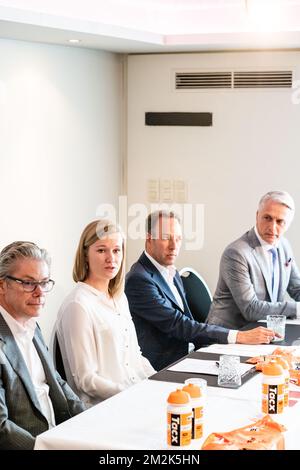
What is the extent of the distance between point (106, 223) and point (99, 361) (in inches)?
25.2

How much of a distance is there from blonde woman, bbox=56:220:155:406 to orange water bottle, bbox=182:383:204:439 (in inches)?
33.9

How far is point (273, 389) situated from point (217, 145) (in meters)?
3.85

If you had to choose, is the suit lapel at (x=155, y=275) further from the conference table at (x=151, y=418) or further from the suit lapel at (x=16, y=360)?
the suit lapel at (x=16, y=360)

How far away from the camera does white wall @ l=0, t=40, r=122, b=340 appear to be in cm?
564

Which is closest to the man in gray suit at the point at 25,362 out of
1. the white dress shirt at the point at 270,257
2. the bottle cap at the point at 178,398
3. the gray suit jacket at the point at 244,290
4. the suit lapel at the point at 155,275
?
the bottle cap at the point at 178,398

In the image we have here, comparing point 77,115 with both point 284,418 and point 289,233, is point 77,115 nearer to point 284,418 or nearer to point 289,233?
point 289,233

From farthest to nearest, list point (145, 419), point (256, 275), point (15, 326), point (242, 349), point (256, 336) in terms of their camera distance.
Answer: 1. point (256, 275)
2. point (256, 336)
3. point (242, 349)
4. point (15, 326)
5. point (145, 419)

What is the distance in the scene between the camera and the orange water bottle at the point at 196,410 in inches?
98.3

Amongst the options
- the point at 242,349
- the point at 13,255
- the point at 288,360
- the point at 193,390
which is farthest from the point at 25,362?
the point at 242,349

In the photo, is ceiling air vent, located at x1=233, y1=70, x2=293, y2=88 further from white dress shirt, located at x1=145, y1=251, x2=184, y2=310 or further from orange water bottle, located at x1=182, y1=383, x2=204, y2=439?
orange water bottle, located at x1=182, y1=383, x2=204, y2=439

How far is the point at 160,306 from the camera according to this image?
13.9 ft

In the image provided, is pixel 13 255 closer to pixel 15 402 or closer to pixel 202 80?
pixel 15 402

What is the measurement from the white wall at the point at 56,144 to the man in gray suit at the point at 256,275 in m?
1.61

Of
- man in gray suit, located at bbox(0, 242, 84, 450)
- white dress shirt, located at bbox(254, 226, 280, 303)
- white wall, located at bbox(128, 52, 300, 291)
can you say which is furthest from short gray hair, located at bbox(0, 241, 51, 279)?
white wall, located at bbox(128, 52, 300, 291)
